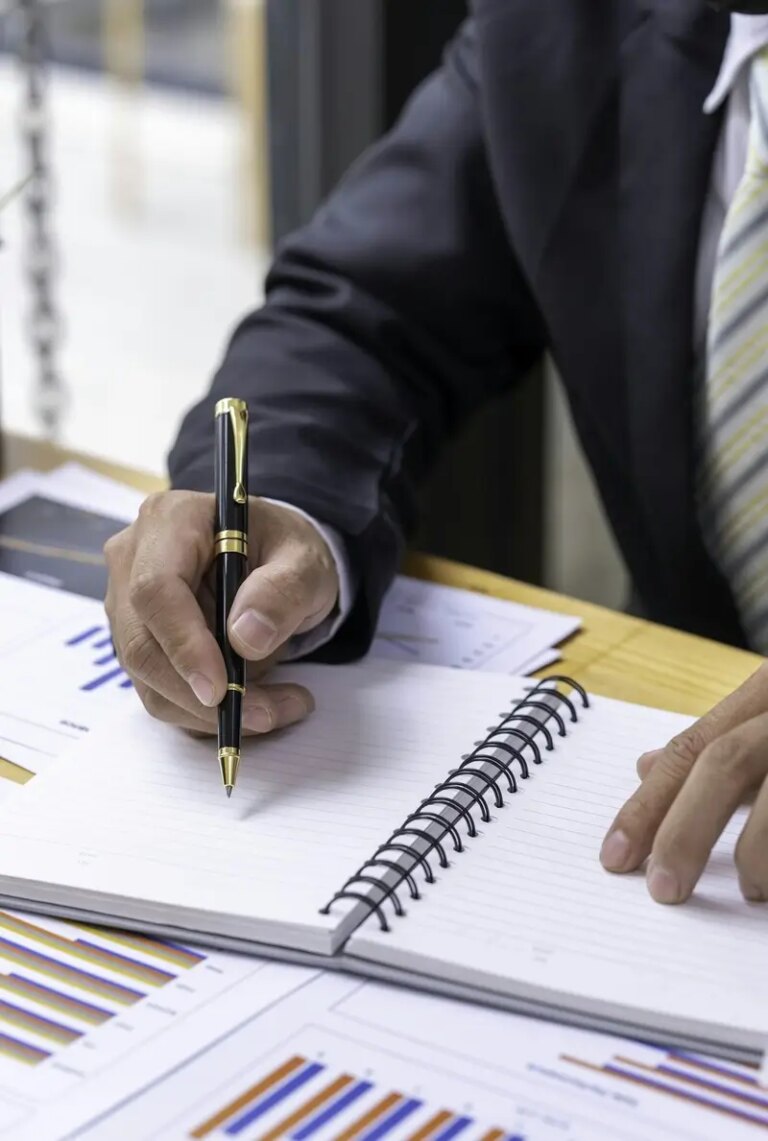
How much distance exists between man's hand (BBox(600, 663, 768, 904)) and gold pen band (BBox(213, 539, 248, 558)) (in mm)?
247

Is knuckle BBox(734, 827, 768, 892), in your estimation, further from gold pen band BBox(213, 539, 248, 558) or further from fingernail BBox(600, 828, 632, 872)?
gold pen band BBox(213, 539, 248, 558)

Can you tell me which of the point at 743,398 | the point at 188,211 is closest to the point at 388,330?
the point at 743,398

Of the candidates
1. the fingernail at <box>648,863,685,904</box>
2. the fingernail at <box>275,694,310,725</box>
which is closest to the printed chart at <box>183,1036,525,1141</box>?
the fingernail at <box>648,863,685,904</box>

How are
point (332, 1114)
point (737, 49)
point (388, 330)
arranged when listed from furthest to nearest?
1. point (388, 330)
2. point (737, 49)
3. point (332, 1114)

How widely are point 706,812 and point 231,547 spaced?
29 centimetres

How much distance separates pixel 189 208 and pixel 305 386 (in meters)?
2.04

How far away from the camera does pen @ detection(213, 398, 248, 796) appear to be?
2.38 ft

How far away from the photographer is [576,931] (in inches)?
23.9

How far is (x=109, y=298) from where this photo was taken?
110 inches

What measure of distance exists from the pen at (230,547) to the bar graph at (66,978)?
106 mm

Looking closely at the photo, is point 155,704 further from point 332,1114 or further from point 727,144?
point 727,144

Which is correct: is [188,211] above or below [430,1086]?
below

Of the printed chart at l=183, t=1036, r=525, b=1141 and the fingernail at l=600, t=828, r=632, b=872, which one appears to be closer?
the printed chart at l=183, t=1036, r=525, b=1141

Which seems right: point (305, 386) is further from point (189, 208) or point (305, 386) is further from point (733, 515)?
point (189, 208)
